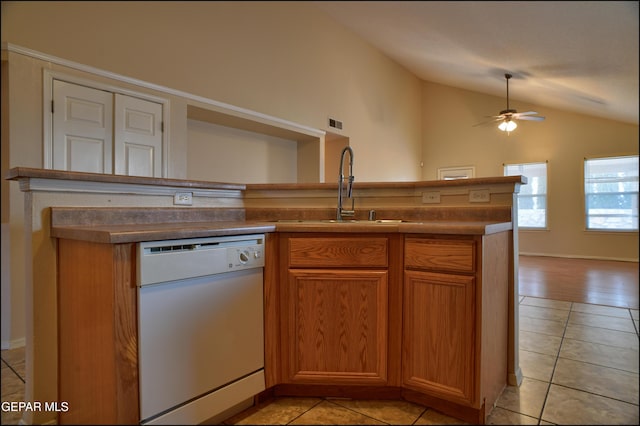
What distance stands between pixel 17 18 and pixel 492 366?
3.72 meters

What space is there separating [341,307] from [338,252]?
0.25m

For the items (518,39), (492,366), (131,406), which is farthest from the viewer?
(518,39)

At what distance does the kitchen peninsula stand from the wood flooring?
7.19ft

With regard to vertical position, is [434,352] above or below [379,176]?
below

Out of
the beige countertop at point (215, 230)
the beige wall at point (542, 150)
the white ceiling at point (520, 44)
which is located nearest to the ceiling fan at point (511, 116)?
the white ceiling at point (520, 44)

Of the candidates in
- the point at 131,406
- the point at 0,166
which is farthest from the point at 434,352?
the point at 0,166

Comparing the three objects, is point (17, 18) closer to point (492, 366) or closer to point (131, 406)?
point (131, 406)

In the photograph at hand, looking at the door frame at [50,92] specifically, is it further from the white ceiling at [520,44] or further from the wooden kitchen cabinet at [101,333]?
the white ceiling at [520,44]

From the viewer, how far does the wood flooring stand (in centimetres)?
366

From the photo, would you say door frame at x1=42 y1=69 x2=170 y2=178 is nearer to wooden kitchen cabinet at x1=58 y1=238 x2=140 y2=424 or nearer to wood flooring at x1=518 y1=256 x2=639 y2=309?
wooden kitchen cabinet at x1=58 y1=238 x2=140 y2=424

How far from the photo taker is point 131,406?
118cm

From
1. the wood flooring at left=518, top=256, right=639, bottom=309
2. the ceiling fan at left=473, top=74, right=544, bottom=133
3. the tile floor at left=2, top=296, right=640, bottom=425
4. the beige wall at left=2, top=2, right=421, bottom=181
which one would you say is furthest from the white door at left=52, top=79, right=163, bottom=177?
the ceiling fan at left=473, top=74, right=544, bottom=133

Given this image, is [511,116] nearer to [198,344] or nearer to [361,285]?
[361,285]

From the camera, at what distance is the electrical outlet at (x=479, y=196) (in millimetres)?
1889
